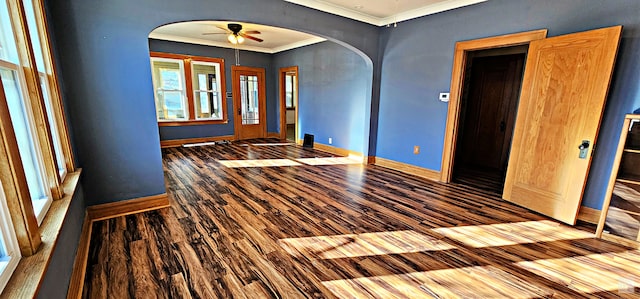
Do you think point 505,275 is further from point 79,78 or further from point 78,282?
point 79,78

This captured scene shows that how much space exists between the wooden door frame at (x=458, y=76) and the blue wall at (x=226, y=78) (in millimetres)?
5295

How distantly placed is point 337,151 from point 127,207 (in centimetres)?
420

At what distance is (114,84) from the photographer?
2549 millimetres

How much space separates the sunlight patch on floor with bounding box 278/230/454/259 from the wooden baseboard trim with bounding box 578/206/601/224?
1777 mm

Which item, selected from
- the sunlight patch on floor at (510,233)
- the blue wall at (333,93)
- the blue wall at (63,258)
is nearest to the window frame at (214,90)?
the blue wall at (333,93)

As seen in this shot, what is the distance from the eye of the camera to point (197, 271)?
6.37 feet

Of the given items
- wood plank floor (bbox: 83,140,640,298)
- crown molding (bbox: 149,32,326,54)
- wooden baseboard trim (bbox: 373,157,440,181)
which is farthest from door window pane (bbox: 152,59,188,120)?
wooden baseboard trim (bbox: 373,157,440,181)

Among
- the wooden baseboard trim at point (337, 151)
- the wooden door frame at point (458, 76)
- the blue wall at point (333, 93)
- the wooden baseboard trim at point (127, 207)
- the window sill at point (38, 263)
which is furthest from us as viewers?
the wooden baseboard trim at point (337, 151)

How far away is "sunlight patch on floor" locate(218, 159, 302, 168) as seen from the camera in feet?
16.2

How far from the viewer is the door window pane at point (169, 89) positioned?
6.48m

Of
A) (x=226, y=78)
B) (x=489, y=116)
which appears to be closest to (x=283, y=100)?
(x=226, y=78)

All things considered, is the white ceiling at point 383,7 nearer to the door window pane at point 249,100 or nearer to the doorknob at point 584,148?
the doorknob at point 584,148

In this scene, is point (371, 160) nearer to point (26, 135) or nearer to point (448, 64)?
point (448, 64)

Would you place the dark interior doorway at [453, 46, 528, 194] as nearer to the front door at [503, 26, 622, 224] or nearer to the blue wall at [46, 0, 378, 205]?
the front door at [503, 26, 622, 224]
